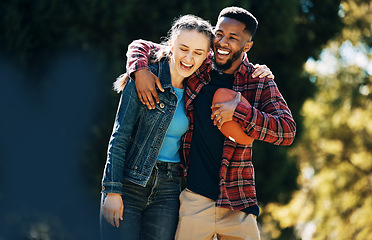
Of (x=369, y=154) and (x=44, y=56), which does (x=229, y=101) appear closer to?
(x=44, y=56)

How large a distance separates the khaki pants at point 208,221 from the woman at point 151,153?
55 millimetres

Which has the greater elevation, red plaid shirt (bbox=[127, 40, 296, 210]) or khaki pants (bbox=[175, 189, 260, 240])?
red plaid shirt (bbox=[127, 40, 296, 210])

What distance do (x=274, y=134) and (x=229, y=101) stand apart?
0.32 metres

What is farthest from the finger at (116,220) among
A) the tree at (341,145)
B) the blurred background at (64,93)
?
the tree at (341,145)

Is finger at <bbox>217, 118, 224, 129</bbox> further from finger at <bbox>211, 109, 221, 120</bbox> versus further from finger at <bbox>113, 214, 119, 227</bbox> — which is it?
finger at <bbox>113, 214, 119, 227</bbox>

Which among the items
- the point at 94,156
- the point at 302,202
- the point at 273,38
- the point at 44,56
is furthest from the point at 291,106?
the point at 302,202

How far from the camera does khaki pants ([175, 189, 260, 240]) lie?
2971mm

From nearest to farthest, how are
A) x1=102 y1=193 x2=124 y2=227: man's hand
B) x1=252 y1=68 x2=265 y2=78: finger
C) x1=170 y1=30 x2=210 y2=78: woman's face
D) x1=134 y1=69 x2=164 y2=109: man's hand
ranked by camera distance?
x1=102 y1=193 x2=124 y2=227: man's hand, x1=134 y1=69 x2=164 y2=109: man's hand, x1=170 y1=30 x2=210 y2=78: woman's face, x1=252 y1=68 x2=265 y2=78: finger

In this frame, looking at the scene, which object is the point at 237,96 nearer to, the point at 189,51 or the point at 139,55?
the point at 189,51

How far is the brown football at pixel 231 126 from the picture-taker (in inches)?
114

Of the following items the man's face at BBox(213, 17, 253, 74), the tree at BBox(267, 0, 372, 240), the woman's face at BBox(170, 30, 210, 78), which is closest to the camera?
the woman's face at BBox(170, 30, 210, 78)

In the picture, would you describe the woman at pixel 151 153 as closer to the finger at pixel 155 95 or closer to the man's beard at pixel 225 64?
the finger at pixel 155 95

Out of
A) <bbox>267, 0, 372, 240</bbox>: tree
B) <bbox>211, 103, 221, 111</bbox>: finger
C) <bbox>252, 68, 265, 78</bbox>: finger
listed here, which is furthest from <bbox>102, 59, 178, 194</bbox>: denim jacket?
<bbox>267, 0, 372, 240</bbox>: tree

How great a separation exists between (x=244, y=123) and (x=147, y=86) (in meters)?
0.59
